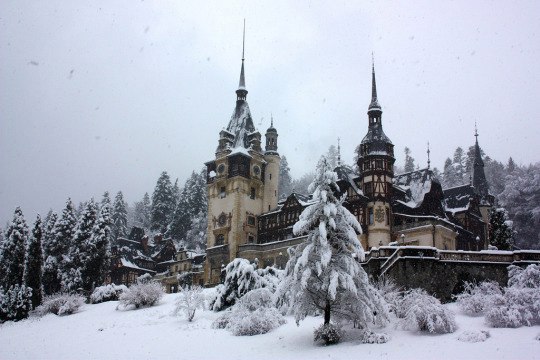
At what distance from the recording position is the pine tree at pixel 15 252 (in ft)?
178

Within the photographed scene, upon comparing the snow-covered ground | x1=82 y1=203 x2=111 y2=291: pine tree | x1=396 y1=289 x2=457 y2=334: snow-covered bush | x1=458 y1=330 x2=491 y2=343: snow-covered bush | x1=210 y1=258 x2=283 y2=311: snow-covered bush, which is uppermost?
x1=82 y1=203 x2=111 y2=291: pine tree

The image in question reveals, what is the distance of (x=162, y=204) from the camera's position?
101 m

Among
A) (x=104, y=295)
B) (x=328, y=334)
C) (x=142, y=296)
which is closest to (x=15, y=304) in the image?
(x=104, y=295)

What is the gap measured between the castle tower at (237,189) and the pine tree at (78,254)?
13.4 metres

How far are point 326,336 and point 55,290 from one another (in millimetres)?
40902

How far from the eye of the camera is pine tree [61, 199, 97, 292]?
5844 cm

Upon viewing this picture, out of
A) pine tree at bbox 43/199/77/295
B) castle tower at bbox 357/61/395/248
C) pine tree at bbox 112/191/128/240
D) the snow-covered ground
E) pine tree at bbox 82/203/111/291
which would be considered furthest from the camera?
pine tree at bbox 112/191/128/240

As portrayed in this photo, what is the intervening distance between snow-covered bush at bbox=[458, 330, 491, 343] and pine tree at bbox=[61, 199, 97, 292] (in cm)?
4114

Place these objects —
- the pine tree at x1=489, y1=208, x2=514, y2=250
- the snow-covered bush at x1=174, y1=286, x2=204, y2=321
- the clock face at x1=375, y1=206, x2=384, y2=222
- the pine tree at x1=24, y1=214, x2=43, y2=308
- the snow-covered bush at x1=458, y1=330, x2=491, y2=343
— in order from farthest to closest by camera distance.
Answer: the clock face at x1=375, y1=206, x2=384, y2=222 → the pine tree at x1=24, y1=214, x2=43, y2=308 → the pine tree at x1=489, y1=208, x2=514, y2=250 → the snow-covered bush at x1=174, y1=286, x2=204, y2=321 → the snow-covered bush at x1=458, y1=330, x2=491, y2=343

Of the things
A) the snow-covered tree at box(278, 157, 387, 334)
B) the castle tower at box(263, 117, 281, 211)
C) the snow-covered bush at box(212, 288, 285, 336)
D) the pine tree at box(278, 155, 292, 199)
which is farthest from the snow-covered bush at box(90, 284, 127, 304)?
the pine tree at box(278, 155, 292, 199)

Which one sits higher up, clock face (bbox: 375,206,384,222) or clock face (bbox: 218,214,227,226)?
clock face (bbox: 218,214,227,226)

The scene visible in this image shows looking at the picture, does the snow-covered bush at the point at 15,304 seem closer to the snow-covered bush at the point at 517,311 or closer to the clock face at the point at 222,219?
the clock face at the point at 222,219

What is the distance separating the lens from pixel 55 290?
61.8 m

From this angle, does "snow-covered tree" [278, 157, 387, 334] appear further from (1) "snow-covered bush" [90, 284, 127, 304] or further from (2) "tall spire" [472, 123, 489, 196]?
(2) "tall spire" [472, 123, 489, 196]
